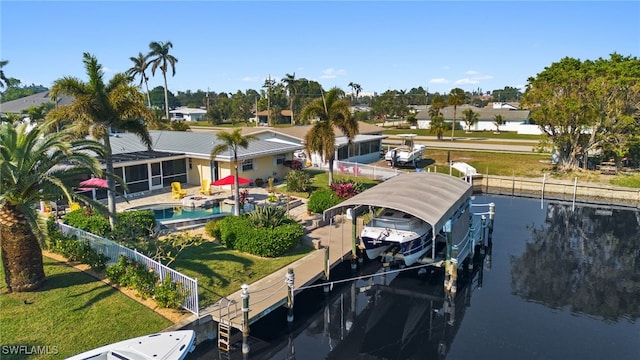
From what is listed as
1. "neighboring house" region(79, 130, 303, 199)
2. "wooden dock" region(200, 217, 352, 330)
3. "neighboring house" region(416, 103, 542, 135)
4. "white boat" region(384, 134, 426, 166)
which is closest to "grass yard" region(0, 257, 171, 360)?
"wooden dock" region(200, 217, 352, 330)

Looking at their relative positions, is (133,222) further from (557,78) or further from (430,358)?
(557,78)

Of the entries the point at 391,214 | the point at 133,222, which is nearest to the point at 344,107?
the point at 391,214

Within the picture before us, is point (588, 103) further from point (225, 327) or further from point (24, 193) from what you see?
point (24, 193)

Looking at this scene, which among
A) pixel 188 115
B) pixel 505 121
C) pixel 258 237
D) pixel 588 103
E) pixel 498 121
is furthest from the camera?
pixel 188 115

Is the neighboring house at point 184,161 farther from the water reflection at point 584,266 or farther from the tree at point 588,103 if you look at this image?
the tree at point 588,103

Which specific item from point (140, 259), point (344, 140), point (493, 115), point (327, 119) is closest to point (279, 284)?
point (140, 259)

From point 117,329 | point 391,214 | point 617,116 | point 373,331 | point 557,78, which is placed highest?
point 557,78
